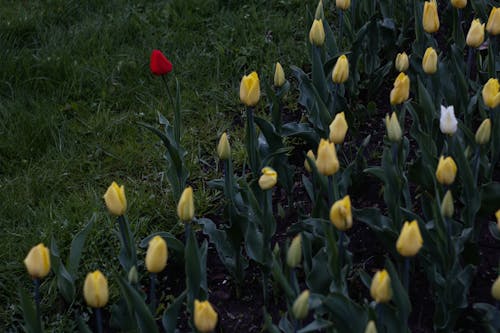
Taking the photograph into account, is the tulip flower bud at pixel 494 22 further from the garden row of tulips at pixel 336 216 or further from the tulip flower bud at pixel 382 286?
the tulip flower bud at pixel 382 286

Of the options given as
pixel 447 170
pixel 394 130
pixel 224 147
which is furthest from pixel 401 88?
pixel 224 147

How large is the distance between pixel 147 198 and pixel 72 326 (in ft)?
2.12

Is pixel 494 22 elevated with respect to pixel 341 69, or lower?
elevated

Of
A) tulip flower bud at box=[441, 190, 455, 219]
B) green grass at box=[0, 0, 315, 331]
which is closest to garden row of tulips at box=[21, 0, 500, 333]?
tulip flower bud at box=[441, 190, 455, 219]

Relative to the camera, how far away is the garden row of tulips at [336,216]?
183cm

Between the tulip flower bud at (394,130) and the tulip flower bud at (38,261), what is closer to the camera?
the tulip flower bud at (38,261)

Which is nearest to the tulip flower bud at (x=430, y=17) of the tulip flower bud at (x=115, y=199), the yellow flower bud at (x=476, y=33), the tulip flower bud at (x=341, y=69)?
the yellow flower bud at (x=476, y=33)

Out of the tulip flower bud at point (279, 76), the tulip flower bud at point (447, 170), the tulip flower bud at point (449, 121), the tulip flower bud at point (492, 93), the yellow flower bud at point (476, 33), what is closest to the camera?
the tulip flower bud at point (447, 170)

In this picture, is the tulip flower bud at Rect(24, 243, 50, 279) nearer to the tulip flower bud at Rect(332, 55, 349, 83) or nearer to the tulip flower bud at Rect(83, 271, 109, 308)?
the tulip flower bud at Rect(83, 271, 109, 308)

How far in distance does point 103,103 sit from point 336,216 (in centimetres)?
189

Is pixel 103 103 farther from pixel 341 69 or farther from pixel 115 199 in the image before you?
pixel 115 199

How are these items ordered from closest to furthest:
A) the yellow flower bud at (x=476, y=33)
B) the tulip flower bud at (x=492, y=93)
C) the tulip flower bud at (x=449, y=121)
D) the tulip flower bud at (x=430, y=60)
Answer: the tulip flower bud at (x=449, y=121)
the tulip flower bud at (x=492, y=93)
the tulip flower bud at (x=430, y=60)
the yellow flower bud at (x=476, y=33)

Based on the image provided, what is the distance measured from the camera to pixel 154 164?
10.0 feet

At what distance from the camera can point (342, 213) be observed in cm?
175
